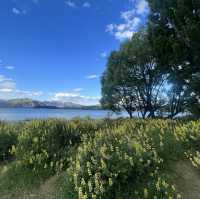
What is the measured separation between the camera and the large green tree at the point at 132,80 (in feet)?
76.5

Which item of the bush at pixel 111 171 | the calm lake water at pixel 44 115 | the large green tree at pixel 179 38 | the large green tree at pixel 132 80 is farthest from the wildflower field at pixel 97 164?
the large green tree at pixel 132 80

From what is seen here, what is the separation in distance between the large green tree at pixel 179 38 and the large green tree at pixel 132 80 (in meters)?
6.07

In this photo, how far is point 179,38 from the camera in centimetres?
1491

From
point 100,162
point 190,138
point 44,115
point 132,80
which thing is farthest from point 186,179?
point 44,115

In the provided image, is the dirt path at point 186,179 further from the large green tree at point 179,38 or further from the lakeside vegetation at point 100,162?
the large green tree at point 179,38

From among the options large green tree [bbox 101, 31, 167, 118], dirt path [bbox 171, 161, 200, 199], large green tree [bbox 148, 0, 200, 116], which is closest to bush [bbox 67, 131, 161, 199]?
dirt path [bbox 171, 161, 200, 199]

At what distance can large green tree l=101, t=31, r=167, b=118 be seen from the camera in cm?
2331

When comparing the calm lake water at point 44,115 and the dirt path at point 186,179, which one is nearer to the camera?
the dirt path at point 186,179

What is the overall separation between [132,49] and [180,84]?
6.74 m

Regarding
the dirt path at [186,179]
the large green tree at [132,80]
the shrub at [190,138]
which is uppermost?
the large green tree at [132,80]

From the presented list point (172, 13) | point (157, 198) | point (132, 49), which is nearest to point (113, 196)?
point (157, 198)

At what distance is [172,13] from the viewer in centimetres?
1558

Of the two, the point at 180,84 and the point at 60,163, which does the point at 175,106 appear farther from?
the point at 60,163

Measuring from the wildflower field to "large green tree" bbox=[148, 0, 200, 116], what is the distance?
27.6 ft
